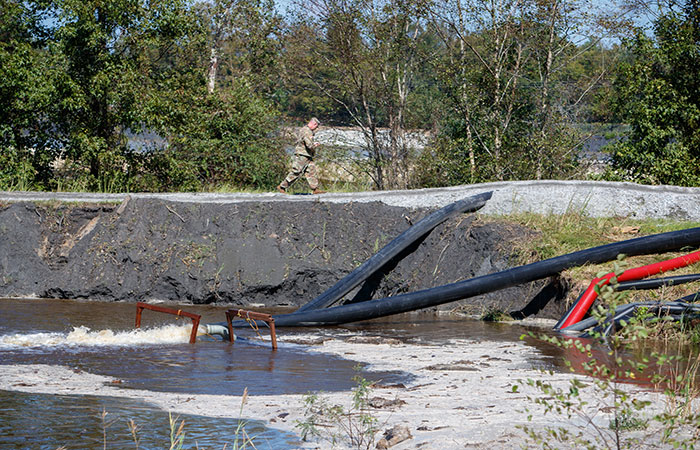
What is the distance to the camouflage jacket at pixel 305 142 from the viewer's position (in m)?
17.3

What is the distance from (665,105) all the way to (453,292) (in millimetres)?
10989

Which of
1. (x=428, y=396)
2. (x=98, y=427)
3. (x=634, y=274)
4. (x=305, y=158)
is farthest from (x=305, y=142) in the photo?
(x=98, y=427)

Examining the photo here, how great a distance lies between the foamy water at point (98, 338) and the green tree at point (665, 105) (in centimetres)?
1327

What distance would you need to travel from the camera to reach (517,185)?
52.4ft

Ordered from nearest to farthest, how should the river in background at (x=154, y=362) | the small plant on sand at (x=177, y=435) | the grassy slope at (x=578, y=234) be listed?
the small plant on sand at (x=177, y=435) < the river in background at (x=154, y=362) < the grassy slope at (x=578, y=234)

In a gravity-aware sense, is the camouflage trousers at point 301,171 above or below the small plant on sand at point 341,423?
above

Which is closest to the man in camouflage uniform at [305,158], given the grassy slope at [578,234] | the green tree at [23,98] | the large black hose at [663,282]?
the grassy slope at [578,234]

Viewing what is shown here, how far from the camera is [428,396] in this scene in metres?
7.15

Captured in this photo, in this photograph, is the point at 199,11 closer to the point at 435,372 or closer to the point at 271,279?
the point at 271,279

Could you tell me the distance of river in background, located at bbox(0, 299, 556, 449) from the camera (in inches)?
234

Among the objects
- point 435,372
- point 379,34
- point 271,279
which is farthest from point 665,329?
point 379,34

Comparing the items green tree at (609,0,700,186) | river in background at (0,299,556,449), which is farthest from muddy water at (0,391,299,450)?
green tree at (609,0,700,186)

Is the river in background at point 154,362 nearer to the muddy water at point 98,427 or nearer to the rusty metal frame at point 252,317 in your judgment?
the muddy water at point 98,427

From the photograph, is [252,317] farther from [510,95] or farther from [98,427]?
[510,95]
